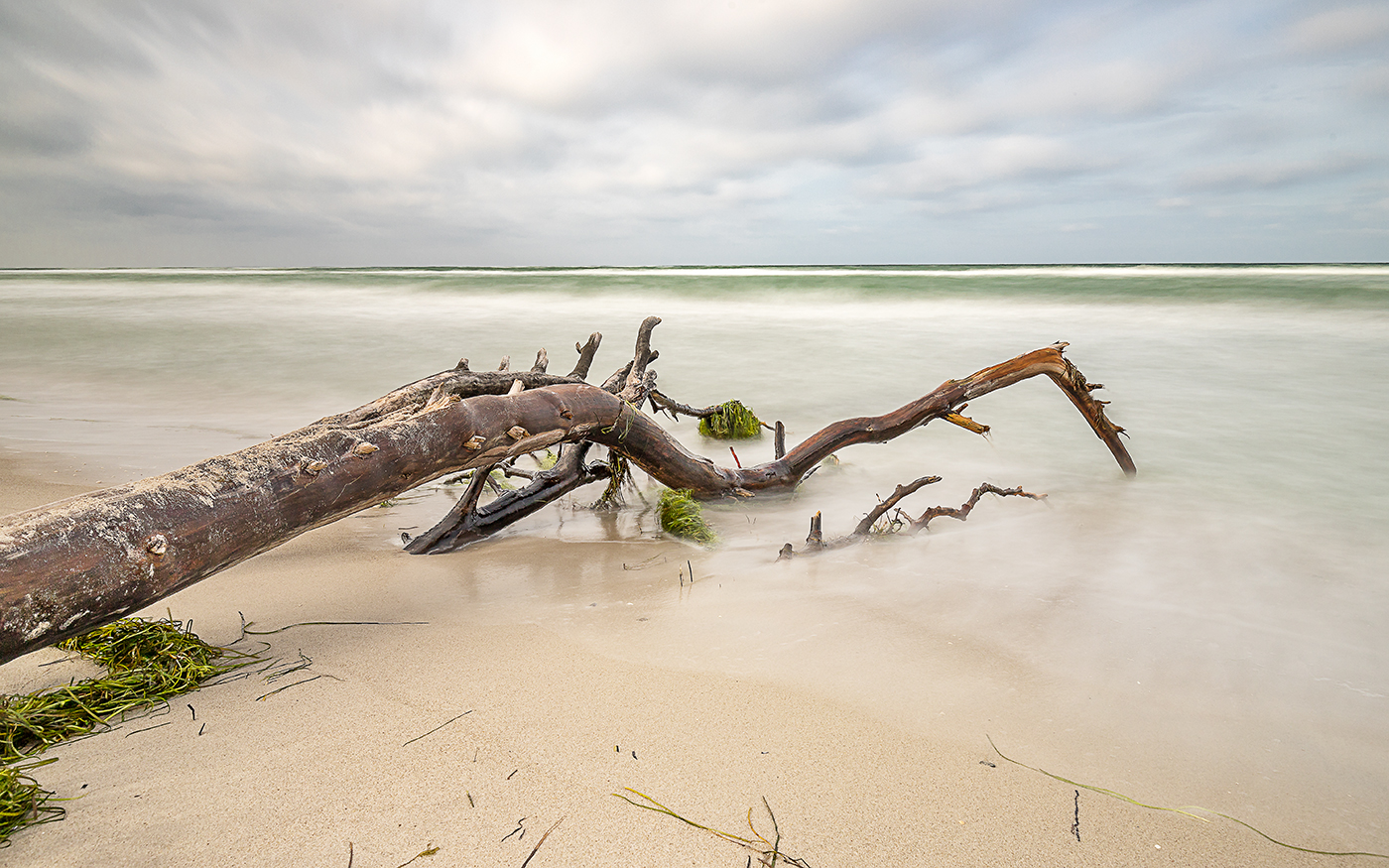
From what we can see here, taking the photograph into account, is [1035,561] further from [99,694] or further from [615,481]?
[99,694]

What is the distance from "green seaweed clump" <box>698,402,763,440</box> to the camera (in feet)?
18.4

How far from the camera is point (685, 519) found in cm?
343

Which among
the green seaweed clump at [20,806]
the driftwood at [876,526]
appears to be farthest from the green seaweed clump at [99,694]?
the driftwood at [876,526]

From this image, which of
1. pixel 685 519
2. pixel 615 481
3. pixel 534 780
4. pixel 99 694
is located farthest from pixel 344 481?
pixel 615 481

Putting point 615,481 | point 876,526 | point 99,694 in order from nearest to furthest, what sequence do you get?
point 99,694, point 876,526, point 615,481

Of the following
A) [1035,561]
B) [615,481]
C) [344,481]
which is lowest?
[1035,561]

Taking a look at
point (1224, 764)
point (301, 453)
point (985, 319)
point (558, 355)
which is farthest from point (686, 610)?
point (985, 319)

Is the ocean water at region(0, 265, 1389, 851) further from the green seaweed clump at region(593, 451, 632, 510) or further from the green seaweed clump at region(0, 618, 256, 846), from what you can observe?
the green seaweed clump at region(0, 618, 256, 846)

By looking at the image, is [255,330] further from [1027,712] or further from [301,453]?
[1027,712]

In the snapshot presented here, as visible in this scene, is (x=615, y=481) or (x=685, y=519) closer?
(x=685, y=519)

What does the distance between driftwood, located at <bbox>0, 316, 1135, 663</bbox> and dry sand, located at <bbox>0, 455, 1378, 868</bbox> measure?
385mm

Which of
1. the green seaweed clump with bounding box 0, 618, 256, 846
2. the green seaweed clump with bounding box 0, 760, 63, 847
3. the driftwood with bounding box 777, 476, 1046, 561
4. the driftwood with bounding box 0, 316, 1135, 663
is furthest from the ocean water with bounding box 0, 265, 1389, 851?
the green seaweed clump with bounding box 0, 760, 63, 847

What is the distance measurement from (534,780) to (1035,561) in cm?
254

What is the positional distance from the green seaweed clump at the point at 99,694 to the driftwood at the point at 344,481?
247 millimetres
